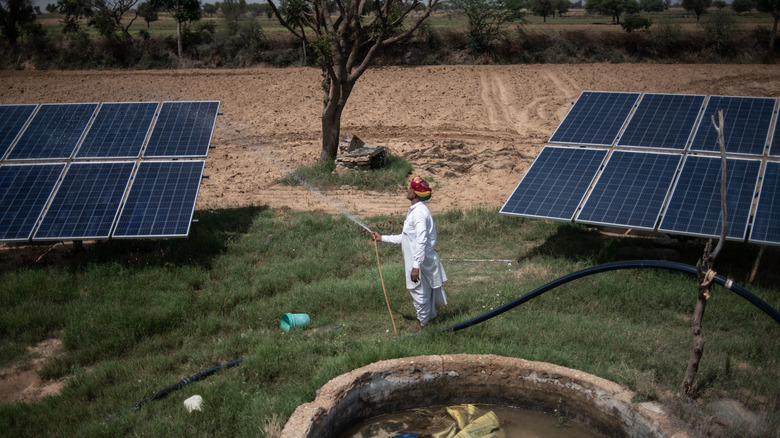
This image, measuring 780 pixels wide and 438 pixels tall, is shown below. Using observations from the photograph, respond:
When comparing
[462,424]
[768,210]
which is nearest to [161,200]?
[462,424]

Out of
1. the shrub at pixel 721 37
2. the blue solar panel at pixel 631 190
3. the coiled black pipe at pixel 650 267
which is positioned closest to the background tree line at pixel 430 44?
the shrub at pixel 721 37

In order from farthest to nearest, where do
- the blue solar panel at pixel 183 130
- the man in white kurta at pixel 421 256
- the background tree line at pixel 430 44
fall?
the background tree line at pixel 430 44 < the blue solar panel at pixel 183 130 < the man in white kurta at pixel 421 256

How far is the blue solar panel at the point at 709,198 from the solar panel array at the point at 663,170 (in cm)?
1

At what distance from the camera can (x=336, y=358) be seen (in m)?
6.55

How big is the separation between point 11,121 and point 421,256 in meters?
9.62

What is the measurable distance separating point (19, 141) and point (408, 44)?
23.2 metres

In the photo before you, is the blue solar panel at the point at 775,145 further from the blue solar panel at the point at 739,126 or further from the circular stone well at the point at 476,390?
the circular stone well at the point at 476,390

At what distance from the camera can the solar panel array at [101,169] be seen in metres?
9.62

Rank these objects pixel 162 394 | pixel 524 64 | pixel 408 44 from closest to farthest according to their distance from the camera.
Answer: pixel 162 394, pixel 524 64, pixel 408 44

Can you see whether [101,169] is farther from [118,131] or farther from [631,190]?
[631,190]

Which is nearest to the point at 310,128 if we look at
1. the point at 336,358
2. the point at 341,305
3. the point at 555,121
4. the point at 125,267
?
the point at 555,121

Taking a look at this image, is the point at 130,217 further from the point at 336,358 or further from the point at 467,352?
the point at 467,352

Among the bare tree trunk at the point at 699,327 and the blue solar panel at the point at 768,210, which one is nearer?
the bare tree trunk at the point at 699,327

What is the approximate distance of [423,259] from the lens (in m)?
7.05
